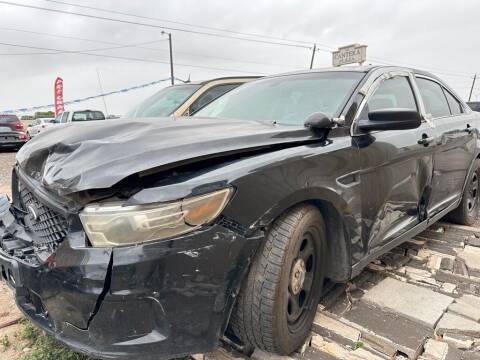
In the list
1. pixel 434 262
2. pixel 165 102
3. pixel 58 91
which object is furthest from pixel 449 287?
pixel 58 91

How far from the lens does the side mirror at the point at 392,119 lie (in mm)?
2172

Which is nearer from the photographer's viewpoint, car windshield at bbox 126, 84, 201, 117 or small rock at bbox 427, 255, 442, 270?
small rock at bbox 427, 255, 442, 270

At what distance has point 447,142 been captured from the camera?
3.38 meters

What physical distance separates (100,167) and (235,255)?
2.09 feet

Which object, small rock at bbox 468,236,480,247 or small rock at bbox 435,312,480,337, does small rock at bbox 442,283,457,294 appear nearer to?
small rock at bbox 435,312,480,337

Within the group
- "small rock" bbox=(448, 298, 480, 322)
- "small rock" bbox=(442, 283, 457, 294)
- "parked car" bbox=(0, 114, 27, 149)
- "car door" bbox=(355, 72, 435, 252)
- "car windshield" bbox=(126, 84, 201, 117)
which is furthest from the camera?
"parked car" bbox=(0, 114, 27, 149)

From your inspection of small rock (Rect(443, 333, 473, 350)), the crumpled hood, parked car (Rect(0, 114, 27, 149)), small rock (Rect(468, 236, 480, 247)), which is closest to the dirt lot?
small rock (Rect(443, 333, 473, 350))

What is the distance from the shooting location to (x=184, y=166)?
1.66 metres

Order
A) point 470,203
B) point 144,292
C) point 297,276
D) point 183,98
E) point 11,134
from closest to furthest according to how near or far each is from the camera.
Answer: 1. point 144,292
2. point 297,276
3. point 470,203
4. point 183,98
5. point 11,134

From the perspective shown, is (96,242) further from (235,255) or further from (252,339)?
(252,339)

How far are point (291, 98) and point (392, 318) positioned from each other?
154cm

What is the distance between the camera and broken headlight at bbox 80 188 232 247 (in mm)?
1495

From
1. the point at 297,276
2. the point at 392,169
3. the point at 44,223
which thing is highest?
the point at 392,169

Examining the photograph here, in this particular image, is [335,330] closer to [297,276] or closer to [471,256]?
[297,276]
